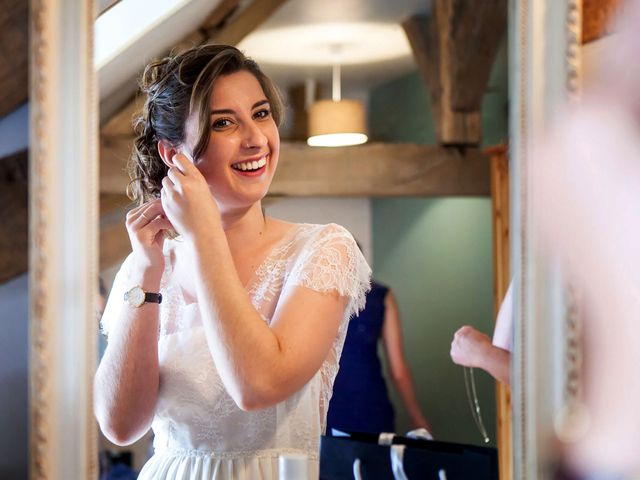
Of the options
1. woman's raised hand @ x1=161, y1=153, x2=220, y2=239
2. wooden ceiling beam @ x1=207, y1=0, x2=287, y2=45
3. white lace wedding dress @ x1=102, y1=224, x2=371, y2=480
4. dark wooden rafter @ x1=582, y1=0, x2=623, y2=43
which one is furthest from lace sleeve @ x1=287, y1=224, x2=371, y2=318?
dark wooden rafter @ x1=582, y1=0, x2=623, y2=43

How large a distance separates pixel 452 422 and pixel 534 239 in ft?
0.73

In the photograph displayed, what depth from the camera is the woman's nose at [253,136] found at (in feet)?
3.99

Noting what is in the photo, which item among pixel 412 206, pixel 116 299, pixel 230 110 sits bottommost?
pixel 116 299

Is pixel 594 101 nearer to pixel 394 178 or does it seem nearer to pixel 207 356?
pixel 394 178

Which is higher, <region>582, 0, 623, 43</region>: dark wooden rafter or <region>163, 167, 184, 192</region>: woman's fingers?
<region>582, 0, 623, 43</region>: dark wooden rafter

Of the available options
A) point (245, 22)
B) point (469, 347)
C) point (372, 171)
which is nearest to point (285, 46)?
point (245, 22)

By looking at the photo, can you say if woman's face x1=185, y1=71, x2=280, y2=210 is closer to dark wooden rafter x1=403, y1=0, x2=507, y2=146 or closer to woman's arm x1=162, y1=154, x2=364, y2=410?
woman's arm x1=162, y1=154, x2=364, y2=410

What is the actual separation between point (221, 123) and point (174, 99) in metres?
0.06

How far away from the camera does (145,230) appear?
1214 millimetres

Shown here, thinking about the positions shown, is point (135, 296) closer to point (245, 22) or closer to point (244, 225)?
point (244, 225)

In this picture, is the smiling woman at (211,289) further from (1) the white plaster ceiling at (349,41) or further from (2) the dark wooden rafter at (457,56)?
(2) the dark wooden rafter at (457,56)

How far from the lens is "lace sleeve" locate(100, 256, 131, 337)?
120 centimetres

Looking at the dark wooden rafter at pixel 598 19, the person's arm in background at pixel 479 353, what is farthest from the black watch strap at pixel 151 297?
the dark wooden rafter at pixel 598 19

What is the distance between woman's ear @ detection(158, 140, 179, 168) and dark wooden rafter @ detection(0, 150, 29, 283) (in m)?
0.15
